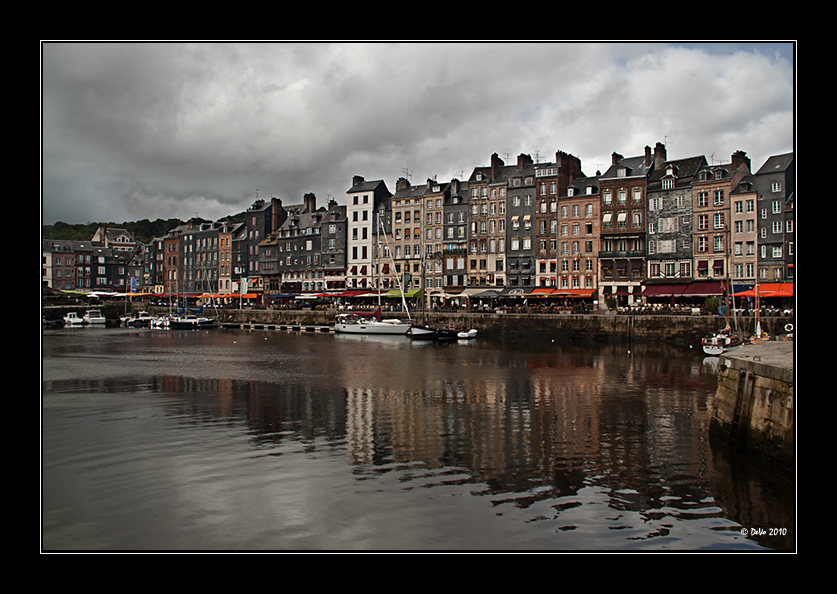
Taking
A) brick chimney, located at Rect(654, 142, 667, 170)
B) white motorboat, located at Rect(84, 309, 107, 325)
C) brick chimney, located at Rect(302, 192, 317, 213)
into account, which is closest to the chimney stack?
brick chimney, located at Rect(302, 192, 317, 213)

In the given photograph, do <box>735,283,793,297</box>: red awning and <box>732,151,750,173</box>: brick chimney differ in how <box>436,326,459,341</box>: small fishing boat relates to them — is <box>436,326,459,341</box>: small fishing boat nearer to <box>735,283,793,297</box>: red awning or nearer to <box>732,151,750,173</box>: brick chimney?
<box>735,283,793,297</box>: red awning

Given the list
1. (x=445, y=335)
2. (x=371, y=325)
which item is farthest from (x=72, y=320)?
(x=445, y=335)

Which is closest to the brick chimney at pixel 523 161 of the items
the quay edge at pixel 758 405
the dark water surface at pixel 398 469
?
the dark water surface at pixel 398 469

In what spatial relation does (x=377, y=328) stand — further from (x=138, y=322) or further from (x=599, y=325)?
(x=138, y=322)

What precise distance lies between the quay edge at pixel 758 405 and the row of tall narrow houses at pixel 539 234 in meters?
34.3

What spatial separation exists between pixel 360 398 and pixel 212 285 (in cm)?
9880

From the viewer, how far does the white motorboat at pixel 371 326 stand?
214 ft

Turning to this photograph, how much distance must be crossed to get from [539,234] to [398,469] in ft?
211

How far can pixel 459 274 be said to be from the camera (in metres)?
80.9

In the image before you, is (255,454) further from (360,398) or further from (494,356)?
(494,356)

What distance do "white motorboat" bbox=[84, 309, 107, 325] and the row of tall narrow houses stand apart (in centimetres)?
2206

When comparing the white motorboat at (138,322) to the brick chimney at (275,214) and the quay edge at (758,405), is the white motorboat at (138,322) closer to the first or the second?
the brick chimney at (275,214)

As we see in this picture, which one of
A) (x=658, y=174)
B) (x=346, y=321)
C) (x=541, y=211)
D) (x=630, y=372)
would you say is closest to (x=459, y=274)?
(x=541, y=211)
